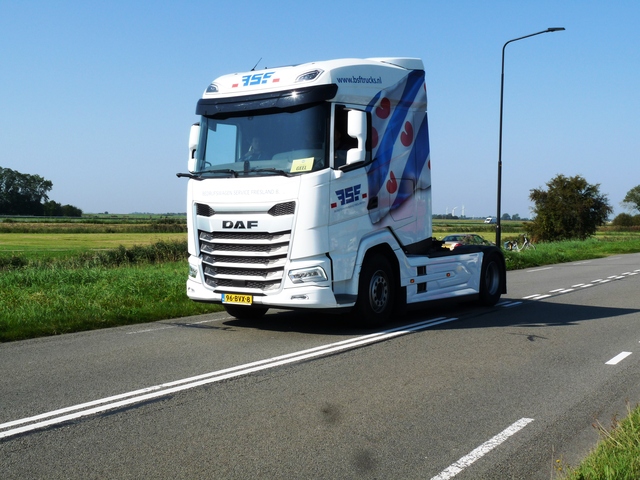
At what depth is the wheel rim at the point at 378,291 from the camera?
1008 centimetres

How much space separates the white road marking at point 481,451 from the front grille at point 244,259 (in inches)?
177

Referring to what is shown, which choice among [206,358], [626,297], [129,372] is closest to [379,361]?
[206,358]

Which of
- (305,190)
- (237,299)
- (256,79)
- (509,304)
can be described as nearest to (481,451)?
(305,190)

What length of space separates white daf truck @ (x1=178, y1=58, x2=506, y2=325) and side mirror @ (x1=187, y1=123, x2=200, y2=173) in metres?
0.02

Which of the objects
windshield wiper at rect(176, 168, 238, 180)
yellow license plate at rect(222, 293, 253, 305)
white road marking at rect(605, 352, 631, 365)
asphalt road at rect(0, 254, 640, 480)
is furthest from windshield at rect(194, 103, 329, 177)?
white road marking at rect(605, 352, 631, 365)

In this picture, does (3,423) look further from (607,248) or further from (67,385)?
(607,248)

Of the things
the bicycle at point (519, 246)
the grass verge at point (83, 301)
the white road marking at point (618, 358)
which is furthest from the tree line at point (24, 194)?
the white road marking at point (618, 358)

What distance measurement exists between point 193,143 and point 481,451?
22.3 ft

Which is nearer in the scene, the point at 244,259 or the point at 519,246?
the point at 244,259

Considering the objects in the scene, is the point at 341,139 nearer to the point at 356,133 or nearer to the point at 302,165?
the point at 356,133

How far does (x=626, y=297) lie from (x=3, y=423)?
13960 millimetres

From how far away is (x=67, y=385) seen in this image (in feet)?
21.1

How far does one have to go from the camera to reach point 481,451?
471 cm

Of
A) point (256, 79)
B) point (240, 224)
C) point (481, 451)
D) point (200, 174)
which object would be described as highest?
point (256, 79)
